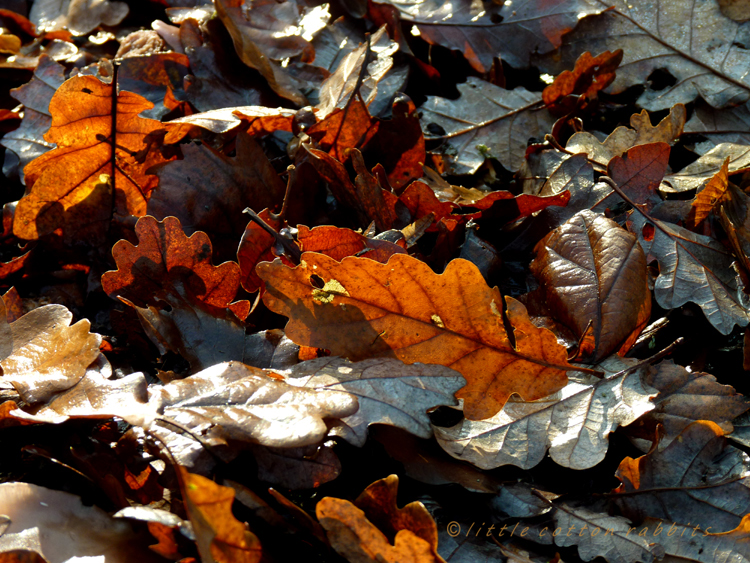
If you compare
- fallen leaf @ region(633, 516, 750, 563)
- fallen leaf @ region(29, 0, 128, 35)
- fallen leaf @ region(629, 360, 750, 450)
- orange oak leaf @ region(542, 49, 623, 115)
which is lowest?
fallen leaf @ region(633, 516, 750, 563)

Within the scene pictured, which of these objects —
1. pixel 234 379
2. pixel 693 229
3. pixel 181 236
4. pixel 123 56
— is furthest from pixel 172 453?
pixel 123 56

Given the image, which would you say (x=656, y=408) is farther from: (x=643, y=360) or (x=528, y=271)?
(x=528, y=271)

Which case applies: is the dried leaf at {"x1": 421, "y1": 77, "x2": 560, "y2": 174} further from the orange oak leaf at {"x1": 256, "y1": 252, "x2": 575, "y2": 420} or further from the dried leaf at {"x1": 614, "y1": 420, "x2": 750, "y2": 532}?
the dried leaf at {"x1": 614, "y1": 420, "x2": 750, "y2": 532}

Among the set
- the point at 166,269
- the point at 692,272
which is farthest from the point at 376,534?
the point at 692,272

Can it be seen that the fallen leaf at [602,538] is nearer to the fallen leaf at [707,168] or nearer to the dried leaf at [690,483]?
the dried leaf at [690,483]

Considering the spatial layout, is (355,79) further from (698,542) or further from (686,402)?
(698,542)

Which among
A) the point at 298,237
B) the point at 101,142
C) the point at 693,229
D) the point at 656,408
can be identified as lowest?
the point at 656,408

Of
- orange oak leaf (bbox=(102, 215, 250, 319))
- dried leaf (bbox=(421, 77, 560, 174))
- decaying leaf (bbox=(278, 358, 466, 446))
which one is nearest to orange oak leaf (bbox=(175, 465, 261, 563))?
decaying leaf (bbox=(278, 358, 466, 446))
